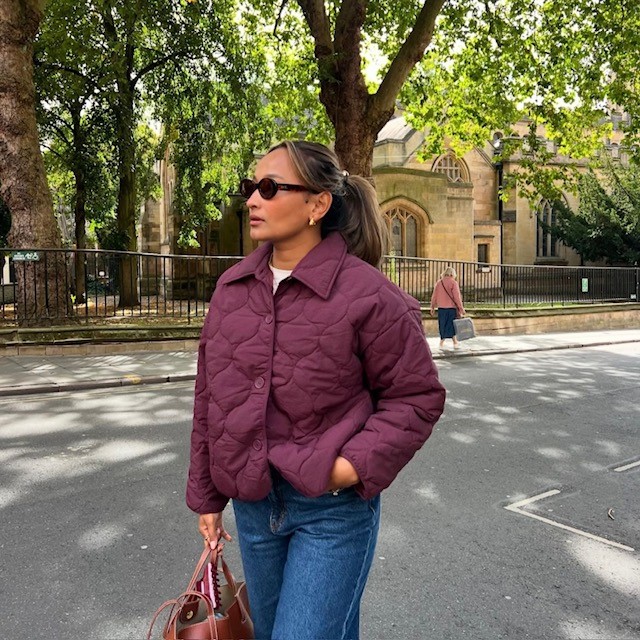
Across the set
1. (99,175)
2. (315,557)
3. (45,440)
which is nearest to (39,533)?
(45,440)

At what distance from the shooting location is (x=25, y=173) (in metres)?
13.2

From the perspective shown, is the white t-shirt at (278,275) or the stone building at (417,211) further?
the stone building at (417,211)

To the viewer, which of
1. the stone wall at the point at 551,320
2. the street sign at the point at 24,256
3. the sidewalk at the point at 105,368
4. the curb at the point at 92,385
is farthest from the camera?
the stone wall at the point at 551,320

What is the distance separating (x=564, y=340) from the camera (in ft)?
60.8

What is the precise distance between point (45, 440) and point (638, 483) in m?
5.42

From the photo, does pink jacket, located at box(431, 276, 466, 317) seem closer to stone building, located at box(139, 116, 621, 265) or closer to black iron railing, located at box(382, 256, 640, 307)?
black iron railing, located at box(382, 256, 640, 307)

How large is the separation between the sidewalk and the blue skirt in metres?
0.35

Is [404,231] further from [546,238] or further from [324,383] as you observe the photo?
[324,383]

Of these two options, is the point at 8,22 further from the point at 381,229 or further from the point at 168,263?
the point at 381,229

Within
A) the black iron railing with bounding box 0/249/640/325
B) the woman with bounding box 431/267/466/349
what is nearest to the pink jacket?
the woman with bounding box 431/267/466/349

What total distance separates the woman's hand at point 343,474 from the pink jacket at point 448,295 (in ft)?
44.6

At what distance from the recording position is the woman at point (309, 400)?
1805mm

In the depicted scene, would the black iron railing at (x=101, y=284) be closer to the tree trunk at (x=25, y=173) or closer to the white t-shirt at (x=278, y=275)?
the tree trunk at (x=25, y=173)

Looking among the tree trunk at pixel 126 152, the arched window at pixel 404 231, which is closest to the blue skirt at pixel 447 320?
the tree trunk at pixel 126 152
